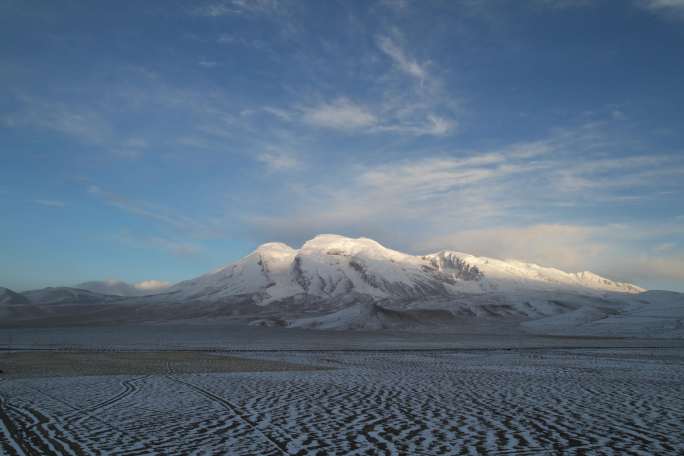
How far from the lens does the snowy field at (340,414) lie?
9961 millimetres

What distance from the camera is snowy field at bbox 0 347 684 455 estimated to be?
Result: 9.96 meters

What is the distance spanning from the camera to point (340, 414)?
Answer: 43.3ft

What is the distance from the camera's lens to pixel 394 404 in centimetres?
1482

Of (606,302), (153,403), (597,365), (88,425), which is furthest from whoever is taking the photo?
(606,302)

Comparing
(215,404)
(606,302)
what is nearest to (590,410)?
(215,404)

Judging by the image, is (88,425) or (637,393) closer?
(88,425)

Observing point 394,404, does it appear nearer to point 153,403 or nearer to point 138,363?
point 153,403

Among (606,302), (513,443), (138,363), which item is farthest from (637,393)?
(606,302)

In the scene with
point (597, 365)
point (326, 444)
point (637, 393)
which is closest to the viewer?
point (326, 444)

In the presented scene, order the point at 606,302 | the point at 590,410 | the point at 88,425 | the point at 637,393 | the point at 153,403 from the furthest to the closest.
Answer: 1. the point at 606,302
2. the point at 637,393
3. the point at 153,403
4. the point at 590,410
5. the point at 88,425

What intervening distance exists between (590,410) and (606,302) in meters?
156

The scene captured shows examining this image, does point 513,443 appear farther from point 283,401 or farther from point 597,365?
point 597,365

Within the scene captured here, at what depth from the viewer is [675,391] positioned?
1791 cm

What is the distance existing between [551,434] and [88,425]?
9.89 metres
